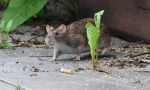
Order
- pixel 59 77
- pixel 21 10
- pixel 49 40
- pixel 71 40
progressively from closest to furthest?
pixel 21 10 < pixel 59 77 < pixel 49 40 < pixel 71 40

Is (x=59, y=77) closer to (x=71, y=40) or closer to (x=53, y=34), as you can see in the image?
(x=53, y=34)

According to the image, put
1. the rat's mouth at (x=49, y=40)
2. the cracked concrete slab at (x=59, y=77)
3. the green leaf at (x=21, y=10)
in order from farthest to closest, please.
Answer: the rat's mouth at (x=49, y=40), the green leaf at (x=21, y=10), the cracked concrete slab at (x=59, y=77)

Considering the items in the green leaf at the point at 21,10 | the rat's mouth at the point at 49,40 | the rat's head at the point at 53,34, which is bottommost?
the rat's mouth at the point at 49,40

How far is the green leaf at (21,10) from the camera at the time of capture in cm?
455

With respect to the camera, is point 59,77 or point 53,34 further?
point 53,34

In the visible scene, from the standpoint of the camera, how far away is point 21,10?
4.60m

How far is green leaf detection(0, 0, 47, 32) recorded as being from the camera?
4.55 m

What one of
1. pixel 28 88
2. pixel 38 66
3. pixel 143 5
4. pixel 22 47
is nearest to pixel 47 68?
pixel 38 66

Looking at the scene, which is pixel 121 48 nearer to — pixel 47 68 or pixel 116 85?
pixel 47 68

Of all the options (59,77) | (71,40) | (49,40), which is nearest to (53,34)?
(49,40)

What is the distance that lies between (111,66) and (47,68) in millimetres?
589

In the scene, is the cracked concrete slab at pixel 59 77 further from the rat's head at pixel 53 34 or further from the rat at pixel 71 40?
the rat's head at pixel 53 34

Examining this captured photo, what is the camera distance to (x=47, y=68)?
516 cm

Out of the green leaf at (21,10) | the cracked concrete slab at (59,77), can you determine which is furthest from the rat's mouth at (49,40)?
the green leaf at (21,10)
